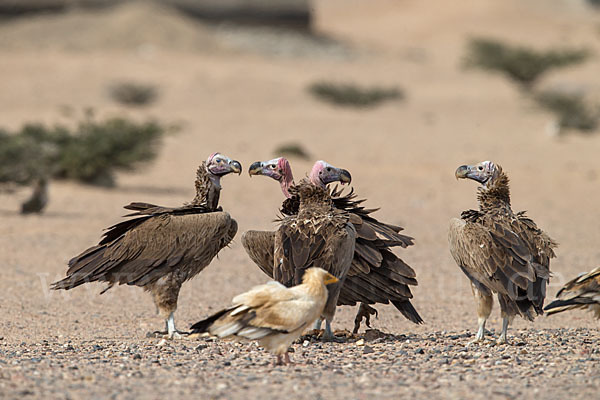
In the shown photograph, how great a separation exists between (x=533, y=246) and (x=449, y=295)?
3.27 m

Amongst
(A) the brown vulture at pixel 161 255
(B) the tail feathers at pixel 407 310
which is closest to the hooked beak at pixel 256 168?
(A) the brown vulture at pixel 161 255

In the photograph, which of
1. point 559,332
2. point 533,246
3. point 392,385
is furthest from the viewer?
point 559,332

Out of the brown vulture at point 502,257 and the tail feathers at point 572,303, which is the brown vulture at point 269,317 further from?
the tail feathers at point 572,303

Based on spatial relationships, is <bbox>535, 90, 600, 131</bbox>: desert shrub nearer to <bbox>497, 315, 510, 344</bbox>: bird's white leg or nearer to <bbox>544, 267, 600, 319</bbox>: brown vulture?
<bbox>544, 267, 600, 319</bbox>: brown vulture

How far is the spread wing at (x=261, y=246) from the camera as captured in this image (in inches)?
305

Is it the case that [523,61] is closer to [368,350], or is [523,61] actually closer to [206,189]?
[206,189]

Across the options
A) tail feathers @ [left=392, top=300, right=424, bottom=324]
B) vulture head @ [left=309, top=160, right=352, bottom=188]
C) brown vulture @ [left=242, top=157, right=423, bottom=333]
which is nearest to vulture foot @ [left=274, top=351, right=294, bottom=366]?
brown vulture @ [left=242, top=157, right=423, bottom=333]

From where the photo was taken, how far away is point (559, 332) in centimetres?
811

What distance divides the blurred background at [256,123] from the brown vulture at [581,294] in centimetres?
201

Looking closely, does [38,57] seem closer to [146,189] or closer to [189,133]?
[189,133]

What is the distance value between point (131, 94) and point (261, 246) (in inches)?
913

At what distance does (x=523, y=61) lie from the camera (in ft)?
116

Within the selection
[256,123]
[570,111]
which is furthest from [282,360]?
[570,111]

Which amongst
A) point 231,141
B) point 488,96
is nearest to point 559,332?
point 231,141
